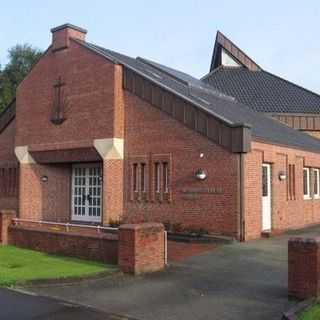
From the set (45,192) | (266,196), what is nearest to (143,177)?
(266,196)

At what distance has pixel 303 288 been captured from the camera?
8883 millimetres

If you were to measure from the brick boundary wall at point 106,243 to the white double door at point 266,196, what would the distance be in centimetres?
663

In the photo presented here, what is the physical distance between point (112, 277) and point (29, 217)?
43.4 ft

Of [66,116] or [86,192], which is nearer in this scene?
[66,116]

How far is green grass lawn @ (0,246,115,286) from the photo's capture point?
35.4 ft

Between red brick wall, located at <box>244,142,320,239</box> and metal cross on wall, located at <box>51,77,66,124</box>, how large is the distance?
347 inches

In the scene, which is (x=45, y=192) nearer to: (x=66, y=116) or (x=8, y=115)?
(x=66, y=116)

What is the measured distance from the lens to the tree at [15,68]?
52.8 metres

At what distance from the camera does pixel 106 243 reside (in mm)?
12938

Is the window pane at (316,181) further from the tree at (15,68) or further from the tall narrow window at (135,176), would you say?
the tree at (15,68)

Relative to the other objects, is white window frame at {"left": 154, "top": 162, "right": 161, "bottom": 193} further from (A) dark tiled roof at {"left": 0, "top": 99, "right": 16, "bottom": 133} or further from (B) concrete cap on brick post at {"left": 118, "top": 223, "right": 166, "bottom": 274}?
(A) dark tiled roof at {"left": 0, "top": 99, "right": 16, "bottom": 133}

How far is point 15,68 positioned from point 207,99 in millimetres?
37510

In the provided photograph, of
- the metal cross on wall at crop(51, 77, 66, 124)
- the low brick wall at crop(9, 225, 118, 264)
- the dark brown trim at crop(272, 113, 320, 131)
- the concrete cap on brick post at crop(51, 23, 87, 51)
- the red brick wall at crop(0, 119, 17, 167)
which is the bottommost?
the low brick wall at crop(9, 225, 118, 264)

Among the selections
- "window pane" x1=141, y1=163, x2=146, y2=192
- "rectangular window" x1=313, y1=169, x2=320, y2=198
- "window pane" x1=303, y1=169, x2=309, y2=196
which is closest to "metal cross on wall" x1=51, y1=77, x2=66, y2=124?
"window pane" x1=141, y1=163, x2=146, y2=192
